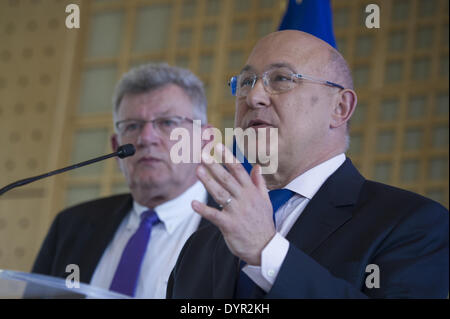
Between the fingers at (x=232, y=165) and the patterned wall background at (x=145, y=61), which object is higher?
the patterned wall background at (x=145, y=61)

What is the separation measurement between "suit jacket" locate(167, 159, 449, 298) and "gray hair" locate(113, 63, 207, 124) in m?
1.29

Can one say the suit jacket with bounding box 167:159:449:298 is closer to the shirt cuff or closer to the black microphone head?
the shirt cuff

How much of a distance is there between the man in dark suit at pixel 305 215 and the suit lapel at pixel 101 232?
3.20ft

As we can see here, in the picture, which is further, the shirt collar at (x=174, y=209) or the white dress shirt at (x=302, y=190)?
the shirt collar at (x=174, y=209)

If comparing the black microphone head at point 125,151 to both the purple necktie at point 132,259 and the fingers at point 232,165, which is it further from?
the purple necktie at point 132,259

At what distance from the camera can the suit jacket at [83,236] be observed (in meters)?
2.73

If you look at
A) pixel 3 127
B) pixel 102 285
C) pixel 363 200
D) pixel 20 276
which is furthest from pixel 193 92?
pixel 3 127

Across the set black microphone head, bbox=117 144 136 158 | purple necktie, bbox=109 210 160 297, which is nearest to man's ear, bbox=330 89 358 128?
black microphone head, bbox=117 144 136 158

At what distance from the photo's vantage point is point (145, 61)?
4.71 metres

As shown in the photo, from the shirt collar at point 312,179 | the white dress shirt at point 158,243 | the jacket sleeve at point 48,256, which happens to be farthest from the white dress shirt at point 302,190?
the jacket sleeve at point 48,256

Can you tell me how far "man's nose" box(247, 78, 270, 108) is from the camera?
5.82 feet

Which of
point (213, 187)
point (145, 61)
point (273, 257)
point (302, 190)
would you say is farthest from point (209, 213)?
point (145, 61)

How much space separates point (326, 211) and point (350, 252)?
0.15 meters
